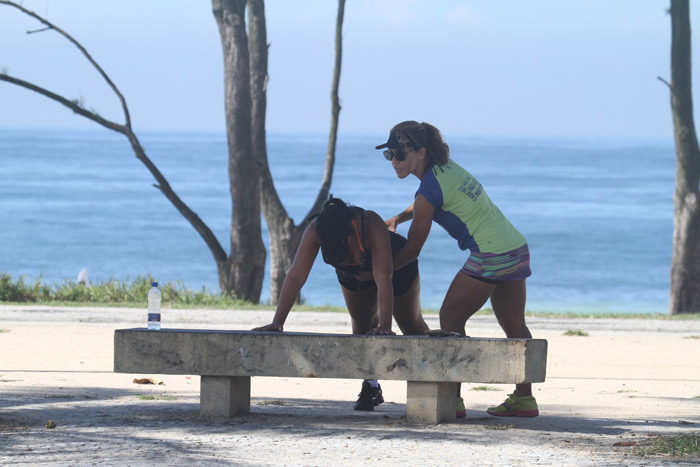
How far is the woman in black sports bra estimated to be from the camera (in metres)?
6.94

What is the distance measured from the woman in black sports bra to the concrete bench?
216 mm

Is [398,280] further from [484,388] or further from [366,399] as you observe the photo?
[484,388]

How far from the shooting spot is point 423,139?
283 inches

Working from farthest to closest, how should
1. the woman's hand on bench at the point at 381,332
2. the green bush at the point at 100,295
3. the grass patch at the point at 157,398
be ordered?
1. the green bush at the point at 100,295
2. the grass patch at the point at 157,398
3. the woman's hand on bench at the point at 381,332

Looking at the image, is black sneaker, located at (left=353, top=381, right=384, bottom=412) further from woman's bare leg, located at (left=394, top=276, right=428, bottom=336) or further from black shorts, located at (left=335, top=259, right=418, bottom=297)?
black shorts, located at (left=335, top=259, right=418, bottom=297)

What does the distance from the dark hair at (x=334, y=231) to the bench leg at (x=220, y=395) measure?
43.0 inches

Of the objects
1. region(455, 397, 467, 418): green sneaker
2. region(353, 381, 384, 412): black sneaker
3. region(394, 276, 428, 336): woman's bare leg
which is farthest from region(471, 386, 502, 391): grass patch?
region(394, 276, 428, 336): woman's bare leg

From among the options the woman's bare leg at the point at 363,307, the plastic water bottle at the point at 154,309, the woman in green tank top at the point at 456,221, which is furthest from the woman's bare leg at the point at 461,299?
the plastic water bottle at the point at 154,309

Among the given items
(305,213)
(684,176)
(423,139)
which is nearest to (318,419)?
(423,139)

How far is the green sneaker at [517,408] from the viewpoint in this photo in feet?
25.3

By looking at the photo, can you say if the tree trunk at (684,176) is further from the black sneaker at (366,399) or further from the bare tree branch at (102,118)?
the black sneaker at (366,399)

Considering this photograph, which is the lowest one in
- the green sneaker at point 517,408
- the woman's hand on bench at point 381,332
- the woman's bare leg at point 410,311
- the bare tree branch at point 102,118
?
the green sneaker at point 517,408

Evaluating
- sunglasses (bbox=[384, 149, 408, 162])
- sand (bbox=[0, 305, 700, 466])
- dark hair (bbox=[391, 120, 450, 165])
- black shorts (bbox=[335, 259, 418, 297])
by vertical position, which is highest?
dark hair (bbox=[391, 120, 450, 165])

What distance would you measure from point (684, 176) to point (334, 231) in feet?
53.0
